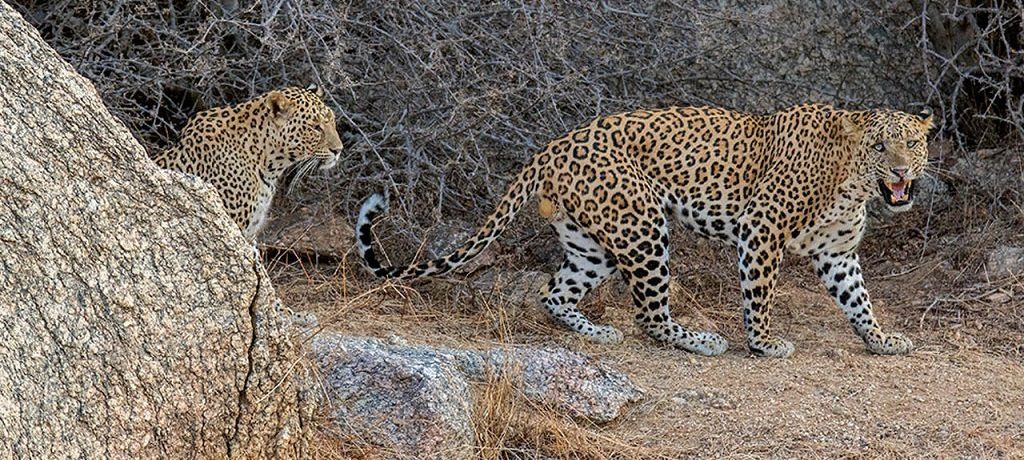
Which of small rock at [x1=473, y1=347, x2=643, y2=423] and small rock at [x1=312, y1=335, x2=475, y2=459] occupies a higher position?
small rock at [x1=312, y1=335, x2=475, y2=459]

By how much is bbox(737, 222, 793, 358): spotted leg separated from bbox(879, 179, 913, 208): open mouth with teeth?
0.63 metres

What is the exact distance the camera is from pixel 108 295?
15.4 ft

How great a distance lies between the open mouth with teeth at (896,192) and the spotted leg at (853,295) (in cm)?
→ 60

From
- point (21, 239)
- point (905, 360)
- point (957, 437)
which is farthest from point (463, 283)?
point (21, 239)

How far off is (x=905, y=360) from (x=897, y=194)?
0.86 m

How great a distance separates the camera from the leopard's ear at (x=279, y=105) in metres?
7.91

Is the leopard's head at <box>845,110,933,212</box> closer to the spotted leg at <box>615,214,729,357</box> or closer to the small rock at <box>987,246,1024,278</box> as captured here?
the spotted leg at <box>615,214,729,357</box>

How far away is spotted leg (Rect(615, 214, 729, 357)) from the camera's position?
317 inches

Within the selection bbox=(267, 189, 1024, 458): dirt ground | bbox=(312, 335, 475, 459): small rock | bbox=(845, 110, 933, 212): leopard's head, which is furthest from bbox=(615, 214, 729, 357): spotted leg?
bbox=(312, 335, 475, 459): small rock

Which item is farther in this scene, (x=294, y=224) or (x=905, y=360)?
(x=294, y=224)

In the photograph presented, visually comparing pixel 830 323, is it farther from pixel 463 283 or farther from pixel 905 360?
pixel 463 283

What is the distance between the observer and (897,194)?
7.73 metres

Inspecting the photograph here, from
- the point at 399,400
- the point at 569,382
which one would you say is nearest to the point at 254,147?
the point at 569,382

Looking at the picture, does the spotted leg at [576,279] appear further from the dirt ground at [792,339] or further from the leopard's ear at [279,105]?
the leopard's ear at [279,105]
